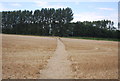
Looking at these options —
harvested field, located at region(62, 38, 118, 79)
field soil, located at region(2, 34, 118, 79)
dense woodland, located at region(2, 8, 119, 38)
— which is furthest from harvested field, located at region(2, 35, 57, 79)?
dense woodland, located at region(2, 8, 119, 38)

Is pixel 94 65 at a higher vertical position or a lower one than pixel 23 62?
lower

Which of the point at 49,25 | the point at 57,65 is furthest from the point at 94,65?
the point at 49,25

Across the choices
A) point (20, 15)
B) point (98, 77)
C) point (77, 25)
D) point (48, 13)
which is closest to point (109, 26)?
point (77, 25)

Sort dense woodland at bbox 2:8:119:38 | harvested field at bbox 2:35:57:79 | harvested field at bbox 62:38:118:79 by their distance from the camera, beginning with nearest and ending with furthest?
harvested field at bbox 2:35:57:79 < harvested field at bbox 62:38:118:79 < dense woodland at bbox 2:8:119:38

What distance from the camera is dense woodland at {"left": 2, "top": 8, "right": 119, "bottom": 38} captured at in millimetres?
105688

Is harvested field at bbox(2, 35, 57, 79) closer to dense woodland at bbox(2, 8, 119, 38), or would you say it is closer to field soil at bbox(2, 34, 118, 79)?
field soil at bbox(2, 34, 118, 79)

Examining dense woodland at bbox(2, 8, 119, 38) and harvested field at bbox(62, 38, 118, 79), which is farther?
dense woodland at bbox(2, 8, 119, 38)

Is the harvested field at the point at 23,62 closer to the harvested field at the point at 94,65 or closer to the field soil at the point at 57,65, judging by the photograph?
the field soil at the point at 57,65

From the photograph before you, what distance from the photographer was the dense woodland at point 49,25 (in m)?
106

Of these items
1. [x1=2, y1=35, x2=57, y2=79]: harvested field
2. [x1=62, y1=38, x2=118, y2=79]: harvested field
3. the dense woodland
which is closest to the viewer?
[x1=2, y1=35, x2=57, y2=79]: harvested field

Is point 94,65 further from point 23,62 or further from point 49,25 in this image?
point 49,25

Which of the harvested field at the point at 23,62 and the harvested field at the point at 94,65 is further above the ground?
the harvested field at the point at 23,62

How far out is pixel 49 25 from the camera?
11350 cm

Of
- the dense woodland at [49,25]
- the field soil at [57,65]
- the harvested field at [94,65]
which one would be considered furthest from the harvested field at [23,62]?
the dense woodland at [49,25]
